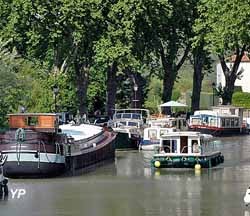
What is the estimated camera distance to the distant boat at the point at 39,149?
42.2 metres

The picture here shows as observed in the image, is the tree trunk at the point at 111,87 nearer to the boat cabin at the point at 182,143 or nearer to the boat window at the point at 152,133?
the boat window at the point at 152,133

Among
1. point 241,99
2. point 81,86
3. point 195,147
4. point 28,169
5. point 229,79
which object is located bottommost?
point 28,169

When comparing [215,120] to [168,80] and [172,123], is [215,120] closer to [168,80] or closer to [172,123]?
[172,123]

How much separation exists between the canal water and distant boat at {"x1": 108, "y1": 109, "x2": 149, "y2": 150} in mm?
11541

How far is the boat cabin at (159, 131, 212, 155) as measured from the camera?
4853 centimetres

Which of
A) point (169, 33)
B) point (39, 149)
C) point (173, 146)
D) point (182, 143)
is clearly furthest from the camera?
point (169, 33)

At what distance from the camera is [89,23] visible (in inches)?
3068

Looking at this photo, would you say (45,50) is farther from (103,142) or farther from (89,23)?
(103,142)

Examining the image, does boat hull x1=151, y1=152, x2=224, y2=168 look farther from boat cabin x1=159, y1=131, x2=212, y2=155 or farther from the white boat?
the white boat

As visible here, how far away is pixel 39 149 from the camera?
42.4 m

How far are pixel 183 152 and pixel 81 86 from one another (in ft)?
101

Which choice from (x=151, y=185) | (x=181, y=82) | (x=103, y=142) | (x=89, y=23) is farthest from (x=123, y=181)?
(x=181, y=82)

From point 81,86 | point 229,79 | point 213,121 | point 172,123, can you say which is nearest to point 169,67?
point 229,79

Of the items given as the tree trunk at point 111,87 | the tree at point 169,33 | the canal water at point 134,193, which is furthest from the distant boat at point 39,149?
the tree at point 169,33
